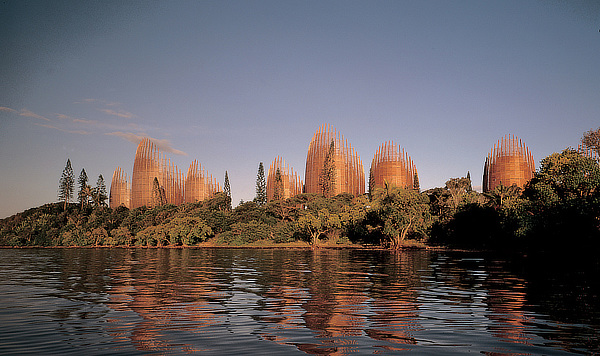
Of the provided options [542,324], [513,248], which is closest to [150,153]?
[513,248]

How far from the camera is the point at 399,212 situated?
227ft

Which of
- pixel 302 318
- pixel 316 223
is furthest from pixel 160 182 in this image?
pixel 302 318

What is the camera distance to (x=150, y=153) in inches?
5797

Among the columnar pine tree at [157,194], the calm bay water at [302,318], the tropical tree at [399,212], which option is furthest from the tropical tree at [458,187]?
the columnar pine tree at [157,194]

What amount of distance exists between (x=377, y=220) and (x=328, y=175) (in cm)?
4489

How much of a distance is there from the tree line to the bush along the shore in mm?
162

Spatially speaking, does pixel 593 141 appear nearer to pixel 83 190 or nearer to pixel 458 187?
pixel 458 187

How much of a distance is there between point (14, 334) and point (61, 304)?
5.84m

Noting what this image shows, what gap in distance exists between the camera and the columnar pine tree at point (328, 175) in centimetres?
12319

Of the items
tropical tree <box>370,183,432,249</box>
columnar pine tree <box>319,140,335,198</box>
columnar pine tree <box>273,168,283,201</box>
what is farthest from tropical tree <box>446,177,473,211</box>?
columnar pine tree <box>273,168,283,201</box>

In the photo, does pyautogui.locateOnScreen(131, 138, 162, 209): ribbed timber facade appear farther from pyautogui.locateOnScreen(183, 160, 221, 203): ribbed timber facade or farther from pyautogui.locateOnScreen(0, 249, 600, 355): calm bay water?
pyautogui.locateOnScreen(0, 249, 600, 355): calm bay water

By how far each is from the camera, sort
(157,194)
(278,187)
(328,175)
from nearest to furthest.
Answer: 1. (328,175)
2. (278,187)
3. (157,194)

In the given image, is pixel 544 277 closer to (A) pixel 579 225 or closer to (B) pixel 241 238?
(A) pixel 579 225

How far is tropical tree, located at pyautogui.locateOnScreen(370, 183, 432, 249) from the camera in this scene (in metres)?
69.6
